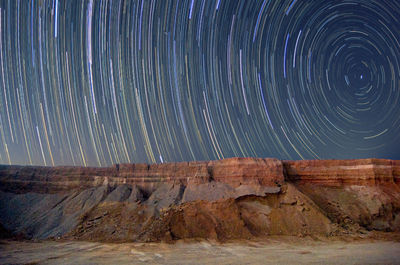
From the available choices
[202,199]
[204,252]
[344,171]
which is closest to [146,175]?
[202,199]

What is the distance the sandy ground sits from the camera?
16.2 meters

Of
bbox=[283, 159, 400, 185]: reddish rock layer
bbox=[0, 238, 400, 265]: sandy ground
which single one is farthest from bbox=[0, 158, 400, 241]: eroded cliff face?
bbox=[0, 238, 400, 265]: sandy ground

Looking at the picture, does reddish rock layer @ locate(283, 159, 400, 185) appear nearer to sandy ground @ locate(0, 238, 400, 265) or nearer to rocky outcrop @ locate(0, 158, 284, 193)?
rocky outcrop @ locate(0, 158, 284, 193)

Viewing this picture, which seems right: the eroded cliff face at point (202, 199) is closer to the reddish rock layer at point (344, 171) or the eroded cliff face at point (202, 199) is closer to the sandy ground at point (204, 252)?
the reddish rock layer at point (344, 171)

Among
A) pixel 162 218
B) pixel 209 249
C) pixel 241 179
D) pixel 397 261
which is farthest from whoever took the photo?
pixel 241 179

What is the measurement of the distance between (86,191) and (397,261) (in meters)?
31.8

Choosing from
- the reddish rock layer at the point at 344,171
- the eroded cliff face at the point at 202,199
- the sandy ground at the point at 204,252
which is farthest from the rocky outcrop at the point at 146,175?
the sandy ground at the point at 204,252

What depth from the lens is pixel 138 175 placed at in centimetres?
3500

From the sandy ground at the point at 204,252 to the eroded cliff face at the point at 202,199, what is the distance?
2.72m

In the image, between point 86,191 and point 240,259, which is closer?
point 240,259

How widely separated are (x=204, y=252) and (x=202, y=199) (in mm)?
9850

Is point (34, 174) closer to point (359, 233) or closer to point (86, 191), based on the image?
point (86, 191)

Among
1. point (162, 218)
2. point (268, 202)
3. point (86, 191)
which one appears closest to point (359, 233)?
point (268, 202)

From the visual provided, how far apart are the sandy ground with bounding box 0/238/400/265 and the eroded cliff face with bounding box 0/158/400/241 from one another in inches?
107
